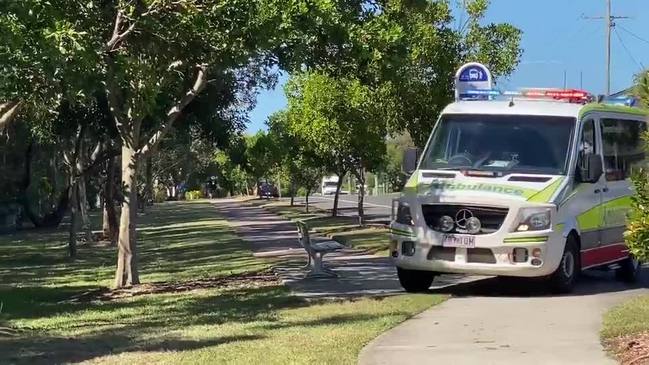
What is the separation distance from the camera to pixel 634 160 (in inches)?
527

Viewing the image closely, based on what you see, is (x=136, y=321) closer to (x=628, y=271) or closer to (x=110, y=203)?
(x=628, y=271)

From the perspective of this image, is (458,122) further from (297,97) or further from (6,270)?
(297,97)

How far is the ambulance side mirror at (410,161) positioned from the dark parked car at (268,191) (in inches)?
2649

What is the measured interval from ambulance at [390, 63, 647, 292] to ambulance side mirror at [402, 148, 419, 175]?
24 cm

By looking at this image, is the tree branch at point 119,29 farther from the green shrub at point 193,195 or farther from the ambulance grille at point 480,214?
the green shrub at point 193,195

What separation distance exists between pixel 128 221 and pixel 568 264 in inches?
289

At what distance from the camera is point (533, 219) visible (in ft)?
37.2

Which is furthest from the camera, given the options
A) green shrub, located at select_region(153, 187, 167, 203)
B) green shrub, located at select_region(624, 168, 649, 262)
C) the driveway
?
green shrub, located at select_region(153, 187, 167, 203)

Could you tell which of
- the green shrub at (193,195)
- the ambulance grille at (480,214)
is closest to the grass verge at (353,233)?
the ambulance grille at (480,214)

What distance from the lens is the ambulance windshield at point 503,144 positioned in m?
12.0

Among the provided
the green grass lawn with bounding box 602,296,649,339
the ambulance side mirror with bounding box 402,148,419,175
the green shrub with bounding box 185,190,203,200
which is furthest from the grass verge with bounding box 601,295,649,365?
the green shrub with bounding box 185,190,203,200

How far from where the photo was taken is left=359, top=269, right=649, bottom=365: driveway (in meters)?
8.10

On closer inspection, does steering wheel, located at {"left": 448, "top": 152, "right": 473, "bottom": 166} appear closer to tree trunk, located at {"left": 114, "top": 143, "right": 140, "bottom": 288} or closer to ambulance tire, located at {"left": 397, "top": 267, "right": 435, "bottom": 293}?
ambulance tire, located at {"left": 397, "top": 267, "right": 435, "bottom": 293}

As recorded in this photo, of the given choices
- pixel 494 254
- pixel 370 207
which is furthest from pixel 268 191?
pixel 494 254
